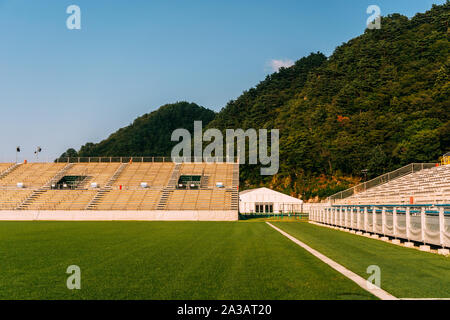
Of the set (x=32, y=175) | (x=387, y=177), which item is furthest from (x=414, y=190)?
(x=32, y=175)

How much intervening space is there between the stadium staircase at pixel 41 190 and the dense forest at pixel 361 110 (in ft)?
130

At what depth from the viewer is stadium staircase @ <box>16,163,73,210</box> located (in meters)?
41.4

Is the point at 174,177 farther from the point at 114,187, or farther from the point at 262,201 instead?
the point at 262,201

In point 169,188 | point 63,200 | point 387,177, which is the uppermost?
point 387,177

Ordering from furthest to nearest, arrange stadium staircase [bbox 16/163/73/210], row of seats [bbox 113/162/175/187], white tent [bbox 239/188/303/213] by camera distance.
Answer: white tent [bbox 239/188/303/213], row of seats [bbox 113/162/175/187], stadium staircase [bbox 16/163/73/210]

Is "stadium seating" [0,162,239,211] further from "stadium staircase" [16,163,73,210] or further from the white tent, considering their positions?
the white tent

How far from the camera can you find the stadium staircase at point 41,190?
136 feet

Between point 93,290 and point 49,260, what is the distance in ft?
13.1

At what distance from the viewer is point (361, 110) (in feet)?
250

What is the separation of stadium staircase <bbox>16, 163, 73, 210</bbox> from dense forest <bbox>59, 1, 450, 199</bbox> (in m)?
39.6

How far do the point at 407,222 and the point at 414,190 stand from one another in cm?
1267

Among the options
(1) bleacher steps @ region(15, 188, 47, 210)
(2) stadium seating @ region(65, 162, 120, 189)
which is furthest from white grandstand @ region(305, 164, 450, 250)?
(1) bleacher steps @ region(15, 188, 47, 210)
